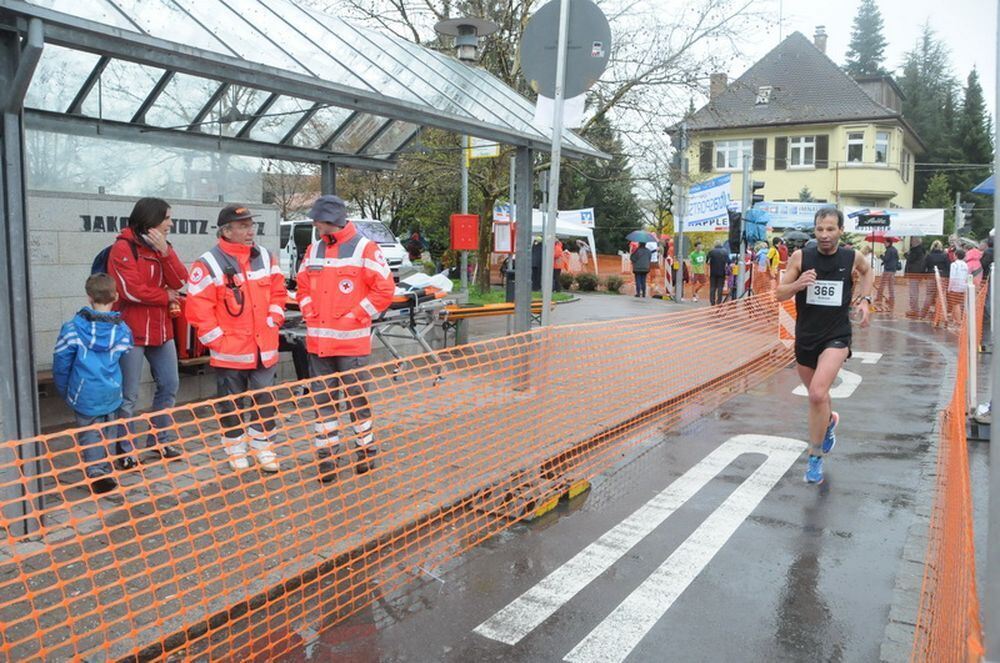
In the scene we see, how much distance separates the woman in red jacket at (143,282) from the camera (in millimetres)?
5613

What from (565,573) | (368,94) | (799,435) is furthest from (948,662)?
(368,94)

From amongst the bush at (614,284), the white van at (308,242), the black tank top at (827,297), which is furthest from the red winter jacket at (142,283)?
the bush at (614,284)

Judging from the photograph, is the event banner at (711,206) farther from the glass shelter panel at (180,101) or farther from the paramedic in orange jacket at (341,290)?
the paramedic in orange jacket at (341,290)

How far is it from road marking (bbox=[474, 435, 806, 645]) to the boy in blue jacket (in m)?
2.83

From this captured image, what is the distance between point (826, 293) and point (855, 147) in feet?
156

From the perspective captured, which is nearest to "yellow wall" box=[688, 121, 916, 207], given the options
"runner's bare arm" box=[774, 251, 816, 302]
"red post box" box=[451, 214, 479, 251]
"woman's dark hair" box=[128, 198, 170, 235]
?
"red post box" box=[451, 214, 479, 251]

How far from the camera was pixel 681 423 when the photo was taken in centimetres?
795

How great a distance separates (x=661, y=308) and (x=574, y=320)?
4864 mm

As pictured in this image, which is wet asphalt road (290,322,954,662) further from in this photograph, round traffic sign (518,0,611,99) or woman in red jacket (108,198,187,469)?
round traffic sign (518,0,611,99)

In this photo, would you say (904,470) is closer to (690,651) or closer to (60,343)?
(690,651)

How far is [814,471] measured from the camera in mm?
6012

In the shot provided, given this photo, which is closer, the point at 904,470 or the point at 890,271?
the point at 904,470

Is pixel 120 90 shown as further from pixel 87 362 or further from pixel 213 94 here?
pixel 87 362

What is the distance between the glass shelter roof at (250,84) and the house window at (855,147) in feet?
145
